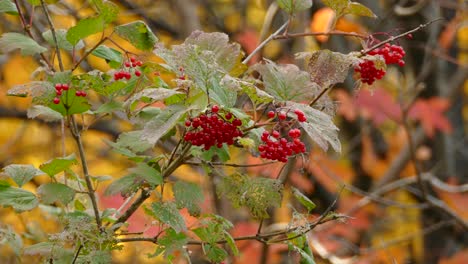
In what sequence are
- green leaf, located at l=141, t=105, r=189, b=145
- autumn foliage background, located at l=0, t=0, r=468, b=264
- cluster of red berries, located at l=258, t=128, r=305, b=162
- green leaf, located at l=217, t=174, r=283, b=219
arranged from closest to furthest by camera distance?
green leaf, located at l=141, t=105, r=189, b=145 → cluster of red berries, located at l=258, t=128, r=305, b=162 → green leaf, located at l=217, t=174, r=283, b=219 → autumn foliage background, located at l=0, t=0, r=468, b=264

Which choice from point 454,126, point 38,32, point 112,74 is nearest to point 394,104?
point 454,126

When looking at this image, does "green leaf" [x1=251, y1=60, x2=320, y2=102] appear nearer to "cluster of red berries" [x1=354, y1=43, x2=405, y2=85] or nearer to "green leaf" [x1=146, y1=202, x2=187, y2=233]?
"cluster of red berries" [x1=354, y1=43, x2=405, y2=85]

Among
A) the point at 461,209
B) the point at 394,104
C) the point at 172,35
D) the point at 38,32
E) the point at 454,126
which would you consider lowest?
the point at 461,209

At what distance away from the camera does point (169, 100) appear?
0.97 m

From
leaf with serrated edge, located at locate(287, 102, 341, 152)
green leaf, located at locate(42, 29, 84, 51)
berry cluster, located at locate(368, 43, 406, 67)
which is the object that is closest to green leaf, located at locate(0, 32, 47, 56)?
green leaf, located at locate(42, 29, 84, 51)

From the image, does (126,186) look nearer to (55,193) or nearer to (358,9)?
(55,193)

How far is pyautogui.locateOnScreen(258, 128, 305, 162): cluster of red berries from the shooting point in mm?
929

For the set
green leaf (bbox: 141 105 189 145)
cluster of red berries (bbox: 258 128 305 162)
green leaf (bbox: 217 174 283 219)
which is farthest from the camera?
green leaf (bbox: 217 174 283 219)

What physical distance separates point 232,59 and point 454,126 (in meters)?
3.37

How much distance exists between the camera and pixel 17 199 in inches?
40.5

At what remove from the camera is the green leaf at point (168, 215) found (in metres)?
0.96

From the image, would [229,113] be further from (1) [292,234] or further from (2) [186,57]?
(1) [292,234]

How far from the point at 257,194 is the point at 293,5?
0.31 m

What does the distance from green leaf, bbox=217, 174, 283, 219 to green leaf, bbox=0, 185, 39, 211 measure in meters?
0.29
